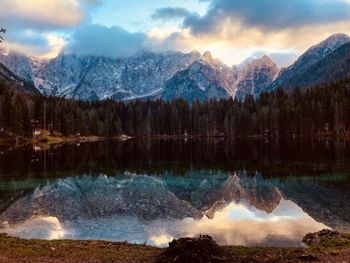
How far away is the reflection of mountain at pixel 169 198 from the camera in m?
43.1

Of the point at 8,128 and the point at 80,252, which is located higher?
the point at 8,128

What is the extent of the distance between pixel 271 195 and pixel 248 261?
31.2m

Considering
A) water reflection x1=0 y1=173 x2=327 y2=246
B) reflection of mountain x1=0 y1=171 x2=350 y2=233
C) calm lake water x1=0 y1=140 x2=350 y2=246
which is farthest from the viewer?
reflection of mountain x1=0 y1=171 x2=350 y2=233

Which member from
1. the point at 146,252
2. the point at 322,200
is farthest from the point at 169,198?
the point at 146,252

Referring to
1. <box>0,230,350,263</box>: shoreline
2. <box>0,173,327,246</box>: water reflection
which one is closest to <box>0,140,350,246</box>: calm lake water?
<box>0,173,327,246</box>: water reflection

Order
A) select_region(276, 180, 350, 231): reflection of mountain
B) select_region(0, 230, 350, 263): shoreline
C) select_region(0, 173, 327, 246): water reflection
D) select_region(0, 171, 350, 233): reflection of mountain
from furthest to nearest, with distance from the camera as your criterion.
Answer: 1. select_region(0, 171, 350, 233): reflection of mountain
2. select_region(276, 180, 350, 231): reflection of mountain
3. select_region(0, 173, 327, 246): water reflection
4. select_region(0, 230, 350, 263): shoreline

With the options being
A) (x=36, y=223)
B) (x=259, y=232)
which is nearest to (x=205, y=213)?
(x=259, y=232)

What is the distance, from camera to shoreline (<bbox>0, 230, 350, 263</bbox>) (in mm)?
22516

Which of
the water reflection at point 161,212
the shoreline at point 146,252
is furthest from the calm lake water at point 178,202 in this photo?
the shoreline at point 146,252

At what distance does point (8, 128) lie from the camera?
17200cm

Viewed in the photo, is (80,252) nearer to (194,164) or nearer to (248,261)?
(248,261)

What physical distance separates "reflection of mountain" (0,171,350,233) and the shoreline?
1143cm

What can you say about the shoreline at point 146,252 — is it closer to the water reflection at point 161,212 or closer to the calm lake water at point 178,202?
the water reflection at point 161,212

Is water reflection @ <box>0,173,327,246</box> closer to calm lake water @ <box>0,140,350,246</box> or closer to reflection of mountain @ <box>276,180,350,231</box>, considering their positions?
calm lake water @ <box>0,140,350,246</box>
